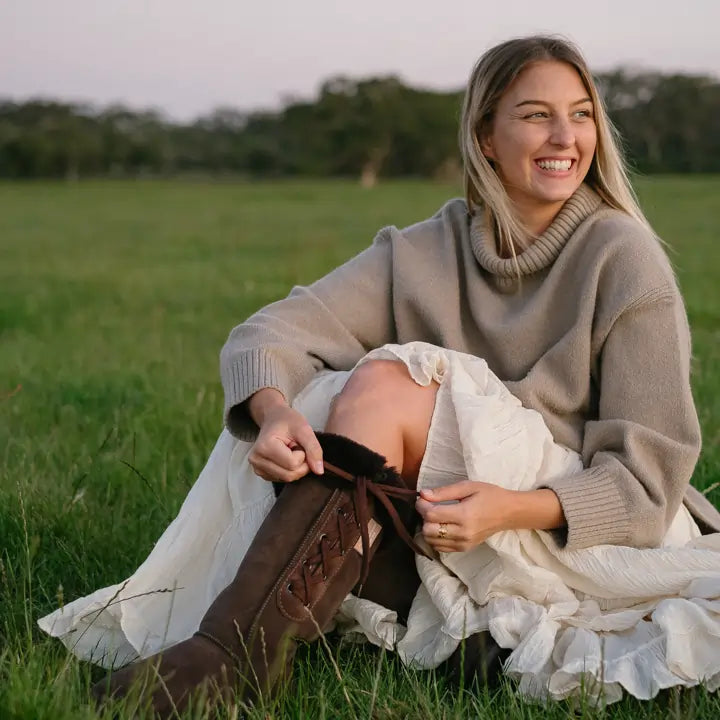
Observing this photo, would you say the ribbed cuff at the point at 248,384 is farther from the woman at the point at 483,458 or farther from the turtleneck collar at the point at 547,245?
the turtleneck collar at the point at 547,245

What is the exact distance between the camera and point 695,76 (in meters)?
72.5

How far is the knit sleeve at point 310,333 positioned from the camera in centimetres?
271

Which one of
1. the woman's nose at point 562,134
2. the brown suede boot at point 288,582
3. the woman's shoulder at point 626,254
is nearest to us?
the brown suede boot at point 288,582

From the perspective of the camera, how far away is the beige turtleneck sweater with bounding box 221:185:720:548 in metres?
2.50

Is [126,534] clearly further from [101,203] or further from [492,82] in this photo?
[101,203]

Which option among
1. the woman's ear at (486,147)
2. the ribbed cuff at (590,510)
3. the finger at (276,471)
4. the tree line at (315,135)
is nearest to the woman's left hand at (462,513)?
the ribbed cuff at (590,510)

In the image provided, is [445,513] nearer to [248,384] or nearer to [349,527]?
[349,527]

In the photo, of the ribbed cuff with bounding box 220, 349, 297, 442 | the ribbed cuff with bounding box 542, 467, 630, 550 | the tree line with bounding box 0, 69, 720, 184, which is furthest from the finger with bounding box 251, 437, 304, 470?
the tree line with bounding box 0, 69, 720, 184

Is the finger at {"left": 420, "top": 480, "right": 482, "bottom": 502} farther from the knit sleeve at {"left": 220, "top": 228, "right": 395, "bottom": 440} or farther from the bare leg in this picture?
the knit sleeve at {"left": 220, "top": 228, "right": 395, "bottom": 440}

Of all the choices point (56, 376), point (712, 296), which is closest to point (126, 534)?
point (56, 376)

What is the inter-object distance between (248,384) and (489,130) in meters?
0.93

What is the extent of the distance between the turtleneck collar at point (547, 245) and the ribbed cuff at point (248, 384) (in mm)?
599

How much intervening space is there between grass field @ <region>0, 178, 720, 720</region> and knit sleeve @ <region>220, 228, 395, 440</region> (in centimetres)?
61

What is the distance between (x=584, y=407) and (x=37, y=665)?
4.54 feet
